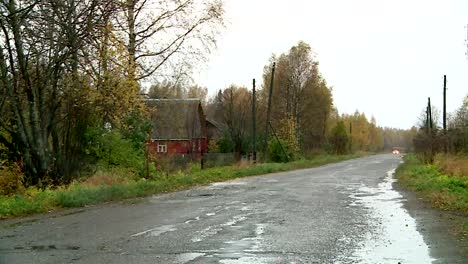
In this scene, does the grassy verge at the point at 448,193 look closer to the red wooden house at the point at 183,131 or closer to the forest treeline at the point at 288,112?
the forest treeline at the point at 288,112

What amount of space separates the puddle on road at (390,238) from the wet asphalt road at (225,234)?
0.05 ft

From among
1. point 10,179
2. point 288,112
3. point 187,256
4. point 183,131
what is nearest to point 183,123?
point 183,131

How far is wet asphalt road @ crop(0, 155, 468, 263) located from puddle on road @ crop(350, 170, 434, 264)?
2 cm

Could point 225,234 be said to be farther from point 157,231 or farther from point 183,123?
point 183,123

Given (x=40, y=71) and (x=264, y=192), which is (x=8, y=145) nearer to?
(x=40, y=71)

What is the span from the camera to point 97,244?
10070 millimetres

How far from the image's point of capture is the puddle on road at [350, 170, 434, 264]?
8750 mm

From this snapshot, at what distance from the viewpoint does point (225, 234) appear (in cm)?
1112

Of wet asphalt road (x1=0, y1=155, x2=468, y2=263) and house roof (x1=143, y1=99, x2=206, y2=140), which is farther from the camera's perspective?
house roof (x1=143, y1=99, x2=206, y2=140)

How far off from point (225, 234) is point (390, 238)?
317cm

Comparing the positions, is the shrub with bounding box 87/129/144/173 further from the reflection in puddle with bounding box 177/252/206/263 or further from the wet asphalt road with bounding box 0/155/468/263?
→ the reflection in puddle with bounding box 177/252/206/263

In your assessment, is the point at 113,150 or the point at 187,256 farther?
the point at 113,150

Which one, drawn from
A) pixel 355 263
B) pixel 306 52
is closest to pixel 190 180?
pixel 355 263

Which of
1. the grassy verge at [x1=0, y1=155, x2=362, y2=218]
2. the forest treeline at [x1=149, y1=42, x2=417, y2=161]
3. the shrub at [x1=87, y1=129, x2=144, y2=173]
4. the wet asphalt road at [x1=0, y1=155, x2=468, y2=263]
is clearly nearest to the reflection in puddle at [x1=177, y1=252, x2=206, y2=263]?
the wet asphalt road at [x1=0, y1=155, x2=468, y2=263]
